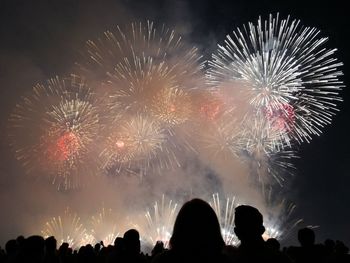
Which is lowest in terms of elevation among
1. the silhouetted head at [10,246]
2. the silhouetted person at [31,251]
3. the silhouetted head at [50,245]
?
the silhouetted person at [31,251]

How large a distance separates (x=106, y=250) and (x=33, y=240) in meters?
3.52

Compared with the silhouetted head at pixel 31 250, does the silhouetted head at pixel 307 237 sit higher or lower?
lower

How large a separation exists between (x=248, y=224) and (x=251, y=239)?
0.49 feet

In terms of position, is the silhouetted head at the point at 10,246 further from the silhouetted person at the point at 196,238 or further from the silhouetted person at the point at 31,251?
the silhouetted person at the point at 196,238

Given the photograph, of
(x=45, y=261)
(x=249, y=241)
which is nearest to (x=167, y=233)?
(x=45, y=261)

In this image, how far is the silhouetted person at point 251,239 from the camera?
357 centimetres

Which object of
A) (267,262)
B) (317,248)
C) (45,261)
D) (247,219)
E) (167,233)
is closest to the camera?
(267,262)

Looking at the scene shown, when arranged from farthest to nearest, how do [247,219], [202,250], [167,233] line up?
1. [167,233]
2. [247,219]
3. [202,250]

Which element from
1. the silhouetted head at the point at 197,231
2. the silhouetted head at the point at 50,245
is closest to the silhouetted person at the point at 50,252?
the silhouetted head at the point at 50,245

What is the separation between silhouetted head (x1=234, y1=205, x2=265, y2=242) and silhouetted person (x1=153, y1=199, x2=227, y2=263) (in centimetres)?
82

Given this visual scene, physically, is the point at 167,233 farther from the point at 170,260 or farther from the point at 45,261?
the point at 170,260

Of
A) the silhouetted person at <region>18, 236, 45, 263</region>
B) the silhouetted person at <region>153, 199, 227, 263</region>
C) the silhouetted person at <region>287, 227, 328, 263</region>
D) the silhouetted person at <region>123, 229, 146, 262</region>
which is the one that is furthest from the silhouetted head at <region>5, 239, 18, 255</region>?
the silhouetted person at <region>153, 199, 227, 263</region>

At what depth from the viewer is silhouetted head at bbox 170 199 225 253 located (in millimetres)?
2928

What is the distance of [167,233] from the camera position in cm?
3192
